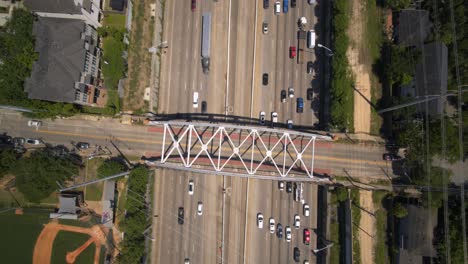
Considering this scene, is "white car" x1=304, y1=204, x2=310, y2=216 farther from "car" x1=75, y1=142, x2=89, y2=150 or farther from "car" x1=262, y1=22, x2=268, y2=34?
"car" x1=75, y1=142, x2=89, y2=150

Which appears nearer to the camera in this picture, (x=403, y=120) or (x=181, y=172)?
(x=403, y=120)

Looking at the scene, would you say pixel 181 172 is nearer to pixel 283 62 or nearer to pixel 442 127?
pixel 283 62

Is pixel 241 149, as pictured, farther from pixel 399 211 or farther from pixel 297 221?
pixel 399 211

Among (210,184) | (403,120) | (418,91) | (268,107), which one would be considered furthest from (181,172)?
(418,91)

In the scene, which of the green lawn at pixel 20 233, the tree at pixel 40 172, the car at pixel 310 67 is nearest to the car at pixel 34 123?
the tree at pixel 40 172

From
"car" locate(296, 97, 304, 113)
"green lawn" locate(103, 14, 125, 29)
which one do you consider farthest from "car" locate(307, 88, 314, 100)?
"green lawn" locate(103, 14, 125, 29)

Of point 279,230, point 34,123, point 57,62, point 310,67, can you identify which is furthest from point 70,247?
point 310,67
